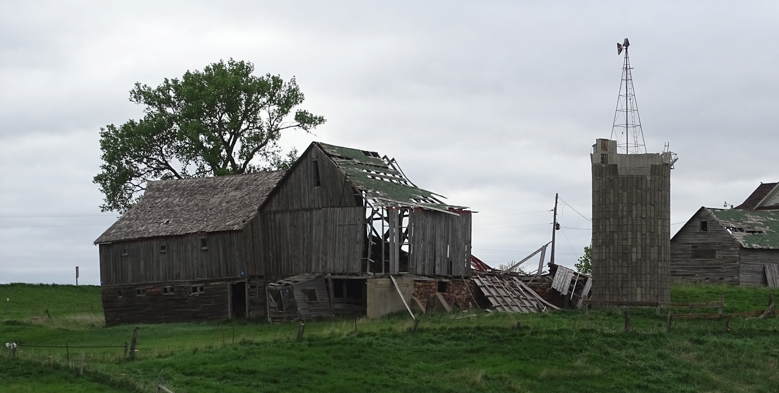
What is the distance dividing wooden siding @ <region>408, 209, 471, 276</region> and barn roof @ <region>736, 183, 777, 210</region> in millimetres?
40071

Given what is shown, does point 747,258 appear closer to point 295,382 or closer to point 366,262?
point 366,262

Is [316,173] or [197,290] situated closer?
[316,173]

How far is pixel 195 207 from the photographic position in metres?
64.6

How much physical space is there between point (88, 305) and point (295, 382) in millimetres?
40763

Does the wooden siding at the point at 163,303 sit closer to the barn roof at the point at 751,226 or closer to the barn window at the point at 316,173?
the barn window at the point at 316,173

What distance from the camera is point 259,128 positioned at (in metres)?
80.8

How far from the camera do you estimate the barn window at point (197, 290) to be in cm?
6175

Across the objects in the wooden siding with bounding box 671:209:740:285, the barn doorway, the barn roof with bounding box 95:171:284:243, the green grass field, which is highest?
the barn roof with bounding box 95:171:284:243

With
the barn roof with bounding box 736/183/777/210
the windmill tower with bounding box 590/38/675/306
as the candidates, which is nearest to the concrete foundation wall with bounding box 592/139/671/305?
the windmill tower with bounding box 590/38/675/306

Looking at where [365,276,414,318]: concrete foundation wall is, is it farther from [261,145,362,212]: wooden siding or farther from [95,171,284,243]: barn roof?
[95,171,284,243]: barn roof

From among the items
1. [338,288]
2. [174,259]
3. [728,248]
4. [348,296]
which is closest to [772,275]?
[728,248]

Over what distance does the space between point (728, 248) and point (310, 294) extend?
93.3ft

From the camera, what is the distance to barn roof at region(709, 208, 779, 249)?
7250cm

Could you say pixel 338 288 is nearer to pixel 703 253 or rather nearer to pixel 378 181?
pixel 378 181
